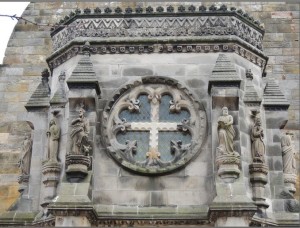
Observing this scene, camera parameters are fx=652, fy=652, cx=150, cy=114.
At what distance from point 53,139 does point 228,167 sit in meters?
2.94

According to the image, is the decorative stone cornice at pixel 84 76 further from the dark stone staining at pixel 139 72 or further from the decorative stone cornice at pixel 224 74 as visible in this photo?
the decorative stone cornice at pixel 224 74

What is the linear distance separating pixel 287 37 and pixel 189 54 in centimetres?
624

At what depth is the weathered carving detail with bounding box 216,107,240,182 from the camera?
31.9 ft

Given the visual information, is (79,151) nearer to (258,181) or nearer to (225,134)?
(225,134)

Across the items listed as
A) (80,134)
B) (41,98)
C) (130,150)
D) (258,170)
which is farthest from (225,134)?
(41,98)

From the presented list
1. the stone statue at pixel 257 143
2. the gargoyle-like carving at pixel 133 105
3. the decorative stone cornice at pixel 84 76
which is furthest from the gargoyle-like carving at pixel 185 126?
the decorative stone cornice at pixel 84 76

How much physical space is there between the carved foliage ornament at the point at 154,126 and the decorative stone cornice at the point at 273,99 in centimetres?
154

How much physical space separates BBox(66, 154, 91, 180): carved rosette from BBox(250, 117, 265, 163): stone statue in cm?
270

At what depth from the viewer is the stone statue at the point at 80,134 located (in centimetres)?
1002

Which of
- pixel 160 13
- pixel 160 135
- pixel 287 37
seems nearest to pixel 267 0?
pixel 287 37

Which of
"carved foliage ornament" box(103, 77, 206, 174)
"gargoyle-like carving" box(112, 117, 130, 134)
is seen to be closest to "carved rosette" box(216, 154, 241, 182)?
"carved foliage ornament" box(103, 77, 206, 174)

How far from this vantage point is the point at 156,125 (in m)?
10.5

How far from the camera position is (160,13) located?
11.3 m

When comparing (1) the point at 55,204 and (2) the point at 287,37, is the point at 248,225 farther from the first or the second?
(2) the point at 287,37
